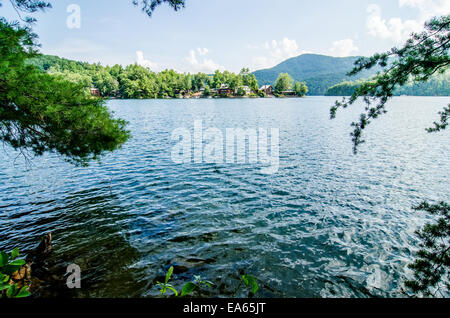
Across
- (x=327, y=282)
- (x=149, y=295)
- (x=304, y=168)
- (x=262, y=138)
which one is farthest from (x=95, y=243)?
(x=262, y=138)

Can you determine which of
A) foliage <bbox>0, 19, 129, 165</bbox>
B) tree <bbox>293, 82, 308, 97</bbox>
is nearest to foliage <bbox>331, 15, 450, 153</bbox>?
foliage <bbox>0, 19, 129, 165</bbox>

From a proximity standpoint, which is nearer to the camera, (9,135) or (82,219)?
(9,135)

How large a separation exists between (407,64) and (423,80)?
605mm

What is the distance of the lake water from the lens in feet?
23.1

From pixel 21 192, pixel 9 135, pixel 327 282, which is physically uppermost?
pixel 9 135

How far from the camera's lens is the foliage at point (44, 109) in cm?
614

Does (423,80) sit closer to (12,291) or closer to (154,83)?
(12,291)

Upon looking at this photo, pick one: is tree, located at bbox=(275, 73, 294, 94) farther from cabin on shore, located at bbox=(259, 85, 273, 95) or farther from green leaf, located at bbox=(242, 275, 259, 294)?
Answer: green leaf, located at bbox=(242, 275, 259, 294)

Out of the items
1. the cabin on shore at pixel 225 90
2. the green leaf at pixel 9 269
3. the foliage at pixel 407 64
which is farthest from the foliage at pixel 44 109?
the cabin on shore at pixel 225 90

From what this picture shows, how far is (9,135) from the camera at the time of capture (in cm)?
813

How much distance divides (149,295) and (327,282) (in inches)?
212
